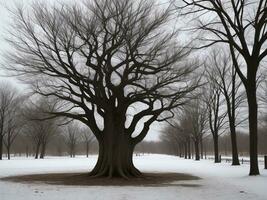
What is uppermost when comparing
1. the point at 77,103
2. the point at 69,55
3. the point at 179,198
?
the point at 69,55

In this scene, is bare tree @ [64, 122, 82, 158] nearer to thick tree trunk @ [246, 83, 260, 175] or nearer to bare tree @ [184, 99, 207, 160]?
bare tree @ [184, 99, 207, 160]

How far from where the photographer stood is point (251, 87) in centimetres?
2264

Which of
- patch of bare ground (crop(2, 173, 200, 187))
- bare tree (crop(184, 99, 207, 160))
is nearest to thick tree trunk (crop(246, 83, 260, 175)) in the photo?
patch of bare ground (crop(2, 173, 200, 187))

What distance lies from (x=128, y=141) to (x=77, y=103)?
3998 mm

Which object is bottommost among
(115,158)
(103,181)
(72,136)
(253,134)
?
(103,181)

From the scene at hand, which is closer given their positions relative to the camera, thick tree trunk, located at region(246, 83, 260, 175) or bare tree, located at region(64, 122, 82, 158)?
thick tree trunk, located at region(246, 83, 260, 175)

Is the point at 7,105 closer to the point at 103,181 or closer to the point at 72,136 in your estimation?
the point at 72,136

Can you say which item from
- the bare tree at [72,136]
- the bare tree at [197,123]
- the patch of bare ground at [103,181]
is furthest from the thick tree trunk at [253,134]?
the bare tree at [72,136]

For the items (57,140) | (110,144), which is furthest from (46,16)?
(57,140)

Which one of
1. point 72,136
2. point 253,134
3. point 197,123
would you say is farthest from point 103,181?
point 72,136

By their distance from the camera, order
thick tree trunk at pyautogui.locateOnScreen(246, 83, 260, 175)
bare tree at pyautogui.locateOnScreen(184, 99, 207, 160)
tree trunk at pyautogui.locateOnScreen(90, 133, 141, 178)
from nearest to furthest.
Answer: thick tree trunk at pyautogui.locateOnScreen(246, 83, 260, 175)
tree trunk at pyautogui.locateOnScreen(90, 133, 141, 178)
bare tree at pyautogui.locateOnScreen(184, 99, 207, 160)

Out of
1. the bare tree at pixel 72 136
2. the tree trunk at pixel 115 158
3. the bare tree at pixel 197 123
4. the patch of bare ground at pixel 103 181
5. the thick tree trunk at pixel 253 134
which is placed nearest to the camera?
the patch of bare ground at pixel 103 181

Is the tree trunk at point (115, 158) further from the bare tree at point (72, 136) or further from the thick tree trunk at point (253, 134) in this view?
the bare tree at point (72, 136)

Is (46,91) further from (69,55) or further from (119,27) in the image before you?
(119,27)
